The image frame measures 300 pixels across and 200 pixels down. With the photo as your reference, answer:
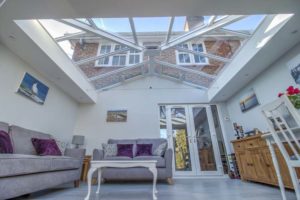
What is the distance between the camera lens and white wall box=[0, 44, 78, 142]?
8.88 feet

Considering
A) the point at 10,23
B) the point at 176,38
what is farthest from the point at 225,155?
the point at 10,23

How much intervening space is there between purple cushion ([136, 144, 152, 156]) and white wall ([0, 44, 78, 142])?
218cm

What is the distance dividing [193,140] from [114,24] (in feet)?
12.4

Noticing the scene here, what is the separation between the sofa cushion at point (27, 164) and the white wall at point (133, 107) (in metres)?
2.17

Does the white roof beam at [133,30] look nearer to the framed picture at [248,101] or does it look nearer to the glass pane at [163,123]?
the glass pane at [163,123]

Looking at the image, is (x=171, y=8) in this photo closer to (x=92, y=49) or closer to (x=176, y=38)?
(x=176, y=38)

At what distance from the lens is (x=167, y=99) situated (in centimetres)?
521

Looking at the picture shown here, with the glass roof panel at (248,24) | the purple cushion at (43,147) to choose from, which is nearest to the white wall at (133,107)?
the purple cushion at (43,147)

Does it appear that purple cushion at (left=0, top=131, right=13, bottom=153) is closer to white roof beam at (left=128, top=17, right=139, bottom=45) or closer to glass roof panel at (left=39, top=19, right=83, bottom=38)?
glass roof panel at (left=39, top=19, right=83, bottom=38)

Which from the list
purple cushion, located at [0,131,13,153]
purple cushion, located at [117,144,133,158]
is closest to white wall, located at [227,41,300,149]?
purple cushion, located at [117,144,133,158]

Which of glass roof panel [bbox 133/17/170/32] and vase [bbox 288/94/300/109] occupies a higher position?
glass roof panel [bbox 133/17/170/32]

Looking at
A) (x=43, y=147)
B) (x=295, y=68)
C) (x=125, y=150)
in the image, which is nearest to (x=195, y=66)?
(x=295, y=68)

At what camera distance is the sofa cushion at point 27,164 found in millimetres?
1654

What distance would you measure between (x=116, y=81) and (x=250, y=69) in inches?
153
